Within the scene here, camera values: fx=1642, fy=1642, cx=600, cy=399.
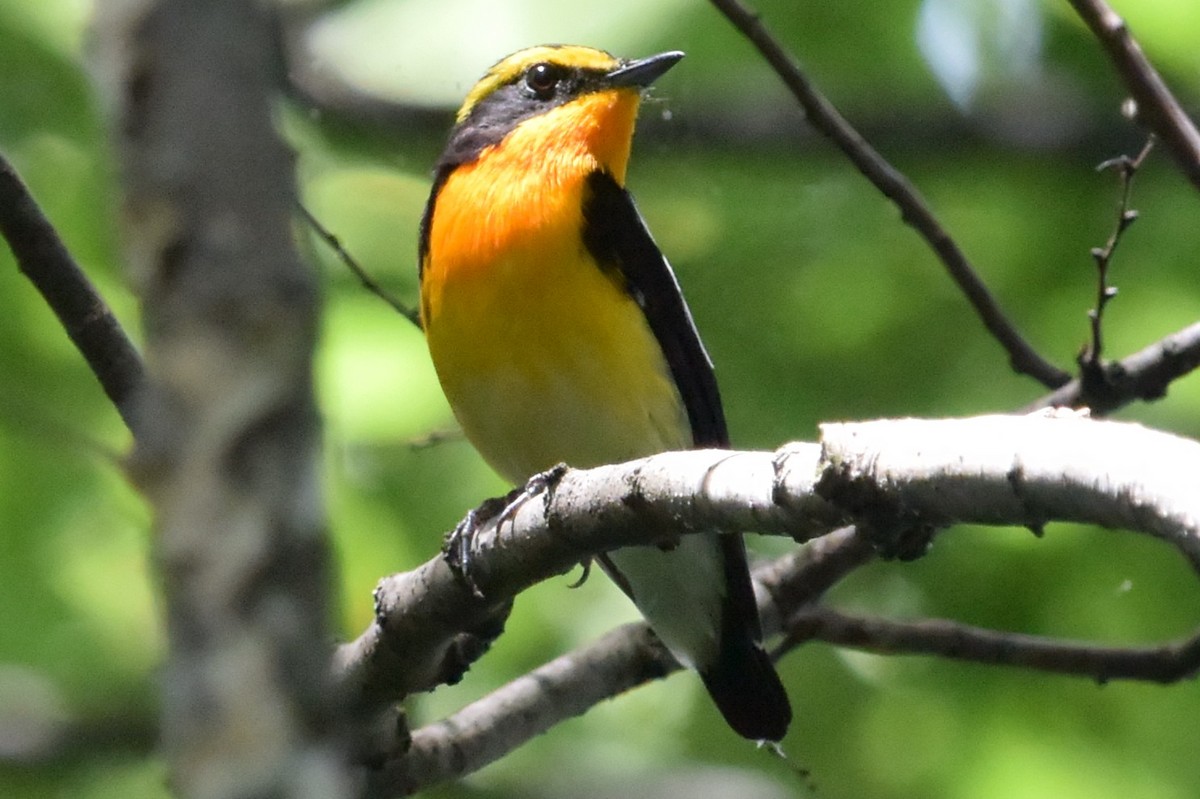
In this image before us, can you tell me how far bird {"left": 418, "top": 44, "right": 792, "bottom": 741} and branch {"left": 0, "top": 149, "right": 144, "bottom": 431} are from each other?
1.20 meters

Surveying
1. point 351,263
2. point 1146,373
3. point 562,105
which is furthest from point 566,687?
point 562,105

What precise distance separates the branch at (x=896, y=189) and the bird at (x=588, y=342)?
0.77 meters

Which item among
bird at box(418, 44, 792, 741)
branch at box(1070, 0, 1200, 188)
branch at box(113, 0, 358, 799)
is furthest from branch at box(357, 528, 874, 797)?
branch at box(113, 0, 358, 799)

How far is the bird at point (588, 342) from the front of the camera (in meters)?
5.18

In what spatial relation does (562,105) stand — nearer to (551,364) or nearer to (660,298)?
(660,298)

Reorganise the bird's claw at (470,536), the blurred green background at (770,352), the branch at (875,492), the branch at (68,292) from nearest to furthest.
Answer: the branch at (875,492) → the bird's claw at (470,536) → the branch at (68,292) → the blurred green background at (770,352)

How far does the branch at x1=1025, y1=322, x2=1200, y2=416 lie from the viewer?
4.75m

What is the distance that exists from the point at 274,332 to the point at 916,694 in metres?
5.01

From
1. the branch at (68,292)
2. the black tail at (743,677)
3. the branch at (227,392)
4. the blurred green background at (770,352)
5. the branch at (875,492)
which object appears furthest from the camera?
the blurred green background at (770,352)

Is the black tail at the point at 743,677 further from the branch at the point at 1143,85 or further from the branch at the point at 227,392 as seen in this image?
the branch at the point at 227,392

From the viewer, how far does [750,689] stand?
5535 mm

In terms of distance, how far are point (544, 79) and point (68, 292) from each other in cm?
251

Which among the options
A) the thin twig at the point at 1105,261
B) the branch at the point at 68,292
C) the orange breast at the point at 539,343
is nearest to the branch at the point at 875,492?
the branch at the point at 68,292

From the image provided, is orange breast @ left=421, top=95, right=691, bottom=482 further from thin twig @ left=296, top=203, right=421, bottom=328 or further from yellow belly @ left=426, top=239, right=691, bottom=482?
thin twig @ left=296, top=203, right=421, bottom=328
